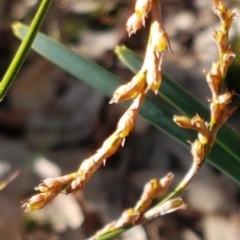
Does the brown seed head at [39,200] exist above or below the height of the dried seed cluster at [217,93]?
below

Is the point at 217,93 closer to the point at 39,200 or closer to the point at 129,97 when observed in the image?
the point at 129,97

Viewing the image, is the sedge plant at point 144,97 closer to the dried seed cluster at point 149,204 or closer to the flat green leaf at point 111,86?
the dried seed cluster at point 149,204

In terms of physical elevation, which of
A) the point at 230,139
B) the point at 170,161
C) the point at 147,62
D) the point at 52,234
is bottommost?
the point at 52,234

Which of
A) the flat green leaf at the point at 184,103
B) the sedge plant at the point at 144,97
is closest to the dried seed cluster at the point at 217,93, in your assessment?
the sedge plant at the point at 144,97

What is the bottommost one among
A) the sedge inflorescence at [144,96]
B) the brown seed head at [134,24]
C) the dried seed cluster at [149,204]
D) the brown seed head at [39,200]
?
the dried seed cluster at [149,204]

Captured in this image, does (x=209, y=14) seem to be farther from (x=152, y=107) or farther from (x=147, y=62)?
(x=147, y=62)

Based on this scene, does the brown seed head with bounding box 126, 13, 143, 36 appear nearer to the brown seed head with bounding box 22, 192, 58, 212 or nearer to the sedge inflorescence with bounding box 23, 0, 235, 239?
the sedge inflorescence with bounding box 23, 0, 235, 239

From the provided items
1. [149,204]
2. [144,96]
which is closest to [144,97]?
[144,96]

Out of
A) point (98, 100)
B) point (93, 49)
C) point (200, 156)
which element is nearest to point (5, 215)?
point (98, 100)
